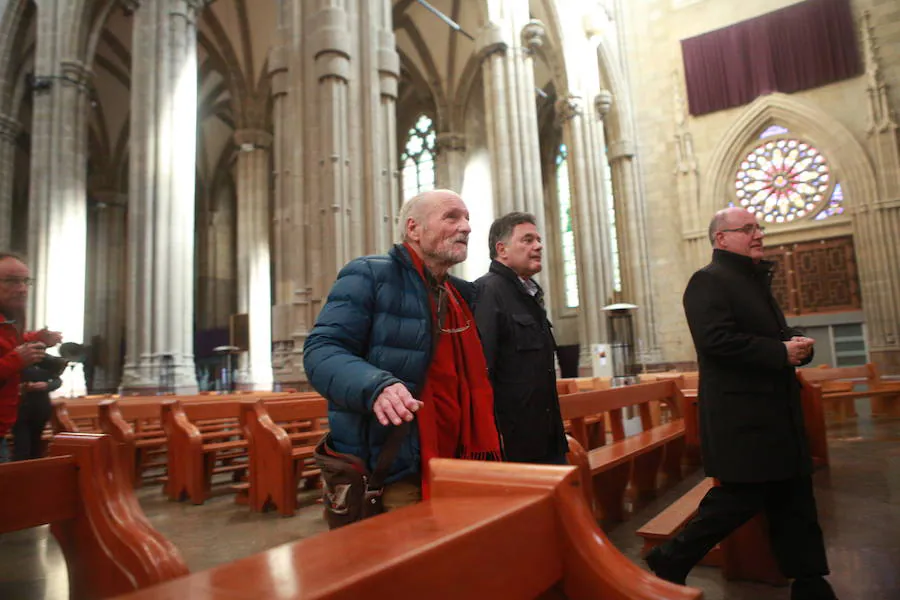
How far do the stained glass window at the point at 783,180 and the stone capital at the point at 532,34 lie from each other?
7822mm

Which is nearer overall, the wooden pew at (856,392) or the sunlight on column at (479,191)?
the wooden pew at (856,392)

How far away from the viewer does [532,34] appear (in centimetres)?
1258

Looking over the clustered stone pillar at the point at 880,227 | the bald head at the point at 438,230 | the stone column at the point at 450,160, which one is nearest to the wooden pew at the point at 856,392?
the bald head at the point at 438,230

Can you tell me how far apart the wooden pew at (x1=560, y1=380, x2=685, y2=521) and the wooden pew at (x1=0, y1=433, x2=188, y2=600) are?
2.35 meters

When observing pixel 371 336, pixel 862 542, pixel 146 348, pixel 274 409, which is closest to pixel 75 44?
pixel 146 348

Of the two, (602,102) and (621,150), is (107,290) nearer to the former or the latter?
(602,102)

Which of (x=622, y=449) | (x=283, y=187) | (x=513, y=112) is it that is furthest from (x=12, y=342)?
(x=513, y=112)

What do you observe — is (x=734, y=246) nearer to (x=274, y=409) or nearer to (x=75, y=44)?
(x=274, y=409)

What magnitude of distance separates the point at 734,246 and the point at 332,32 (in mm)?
7952

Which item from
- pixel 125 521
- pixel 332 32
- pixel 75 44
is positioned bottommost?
pixel 125 521

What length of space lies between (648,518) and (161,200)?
9581 millimetres

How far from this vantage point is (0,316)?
9.43 ft

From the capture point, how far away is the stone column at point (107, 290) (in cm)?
2008

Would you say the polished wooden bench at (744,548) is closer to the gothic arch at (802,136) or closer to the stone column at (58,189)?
the stone column at (58,189)
